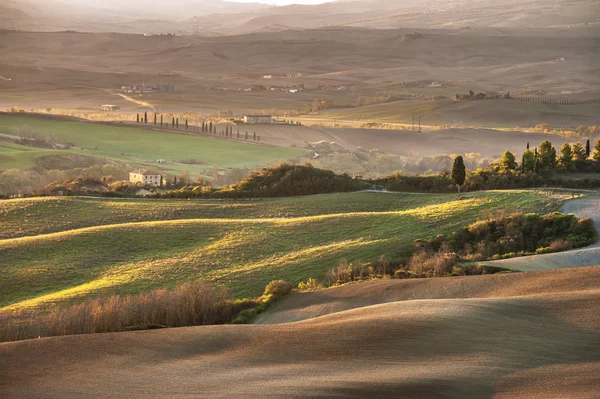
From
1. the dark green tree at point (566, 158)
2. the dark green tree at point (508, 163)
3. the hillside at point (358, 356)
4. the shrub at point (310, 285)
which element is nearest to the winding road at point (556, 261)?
the hillside at point (358, 356)

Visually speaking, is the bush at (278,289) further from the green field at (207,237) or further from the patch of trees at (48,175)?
the patch of trees at (48,175)

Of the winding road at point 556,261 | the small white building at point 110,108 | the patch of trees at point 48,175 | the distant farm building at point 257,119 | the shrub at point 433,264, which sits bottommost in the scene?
the shrub at point 433,264

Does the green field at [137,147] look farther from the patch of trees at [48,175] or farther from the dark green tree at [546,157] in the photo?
the dark green tree at [546,157]

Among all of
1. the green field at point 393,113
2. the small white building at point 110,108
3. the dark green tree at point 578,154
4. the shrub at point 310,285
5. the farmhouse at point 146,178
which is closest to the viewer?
the shrub at point 310,285

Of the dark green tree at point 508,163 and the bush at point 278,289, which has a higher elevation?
the dark green tree at point 508,163

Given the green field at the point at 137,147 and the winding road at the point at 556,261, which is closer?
the winding road at the point at 556,261

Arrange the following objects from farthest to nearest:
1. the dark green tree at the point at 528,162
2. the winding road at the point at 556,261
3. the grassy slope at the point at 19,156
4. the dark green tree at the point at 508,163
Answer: the grassy slope at the point at 19,156 < the dark green tree at the point at 508,163 < the dark green tree at the point at 528,162 < the winding road at the point at 556,261

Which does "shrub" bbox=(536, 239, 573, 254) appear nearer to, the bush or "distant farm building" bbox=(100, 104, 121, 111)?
the bush
